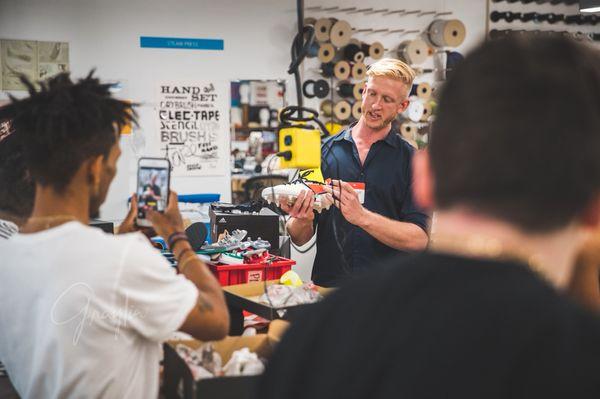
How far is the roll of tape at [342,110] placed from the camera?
5.89 m

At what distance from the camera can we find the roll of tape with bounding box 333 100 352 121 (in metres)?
5.89

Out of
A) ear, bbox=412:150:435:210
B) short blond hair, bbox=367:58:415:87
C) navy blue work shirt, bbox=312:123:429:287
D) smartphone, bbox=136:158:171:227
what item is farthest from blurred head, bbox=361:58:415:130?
ear, bbox=412:150:435:210

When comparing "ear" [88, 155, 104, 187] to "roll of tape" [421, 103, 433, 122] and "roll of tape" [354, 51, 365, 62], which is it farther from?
"roll of tape" [421, 103, 433, 122]

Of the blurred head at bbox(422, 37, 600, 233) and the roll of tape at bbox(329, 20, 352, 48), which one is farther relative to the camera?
the roll of tape at bbox(329, 20, 352, 48)

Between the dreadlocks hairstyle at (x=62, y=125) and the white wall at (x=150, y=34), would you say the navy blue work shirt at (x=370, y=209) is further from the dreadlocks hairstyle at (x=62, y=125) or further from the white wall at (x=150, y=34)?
the white wall at (x=150, y=34)

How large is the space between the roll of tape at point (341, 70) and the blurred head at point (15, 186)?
4.14m

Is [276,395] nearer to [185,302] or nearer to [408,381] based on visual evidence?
[408,381]

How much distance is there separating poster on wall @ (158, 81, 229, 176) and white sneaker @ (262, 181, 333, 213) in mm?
3016

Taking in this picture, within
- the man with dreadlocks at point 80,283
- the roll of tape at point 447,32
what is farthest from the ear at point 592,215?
the roll of tape at point 447,32

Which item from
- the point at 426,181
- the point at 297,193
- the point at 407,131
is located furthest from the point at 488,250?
the point at 407,131

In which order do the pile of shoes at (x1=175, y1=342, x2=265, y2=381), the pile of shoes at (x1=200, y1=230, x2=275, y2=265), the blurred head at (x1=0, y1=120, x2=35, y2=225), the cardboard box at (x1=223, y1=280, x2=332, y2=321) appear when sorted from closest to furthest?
the pile of shoes at (x1=175, y1=342, x2=265, y2=381) → the blurred head at (x1=0, y1=120, x2=35, y2=225) → the cardboard box at (x1=223, y1=280, x2=332, y2=321) → the pile of shoes at (x1=200, y1=230, x2=275, y2=265)

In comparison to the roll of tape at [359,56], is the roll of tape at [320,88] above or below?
below

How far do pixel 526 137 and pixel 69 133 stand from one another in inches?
47.7

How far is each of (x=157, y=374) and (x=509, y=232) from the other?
1206 mm
